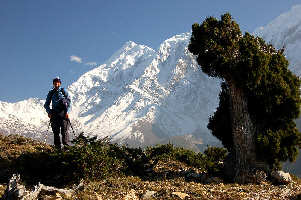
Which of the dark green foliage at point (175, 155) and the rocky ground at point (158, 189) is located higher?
the dark green foliage at point (175, 155)

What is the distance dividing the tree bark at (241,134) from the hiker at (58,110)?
758cm

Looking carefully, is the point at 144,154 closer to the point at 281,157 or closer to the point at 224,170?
the point at 224,170

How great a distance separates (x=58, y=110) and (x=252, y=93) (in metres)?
8.95

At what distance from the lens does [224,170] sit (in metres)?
14.8

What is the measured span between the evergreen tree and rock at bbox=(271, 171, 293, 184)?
0.28 m

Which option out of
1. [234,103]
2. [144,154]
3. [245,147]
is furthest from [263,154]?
[144,154]

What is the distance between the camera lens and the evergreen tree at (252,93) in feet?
45.4

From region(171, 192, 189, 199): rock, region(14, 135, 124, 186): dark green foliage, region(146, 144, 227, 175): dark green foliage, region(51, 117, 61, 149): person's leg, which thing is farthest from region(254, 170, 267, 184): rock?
region(51, 117, 61, 149): person's leg

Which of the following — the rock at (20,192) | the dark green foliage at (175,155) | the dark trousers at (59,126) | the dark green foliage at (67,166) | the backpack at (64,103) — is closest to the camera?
the rock at (20,192)

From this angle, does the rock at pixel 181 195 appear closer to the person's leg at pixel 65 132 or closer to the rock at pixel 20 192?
the rock at pixel 20 192

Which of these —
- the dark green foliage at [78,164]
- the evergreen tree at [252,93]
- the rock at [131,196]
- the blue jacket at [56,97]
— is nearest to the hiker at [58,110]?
the blue jacket at [56,97]

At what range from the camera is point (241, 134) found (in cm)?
Result: 1415

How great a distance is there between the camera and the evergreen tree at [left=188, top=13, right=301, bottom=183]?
13.8 metres

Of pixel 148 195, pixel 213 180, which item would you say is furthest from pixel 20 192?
pixel 213 180
